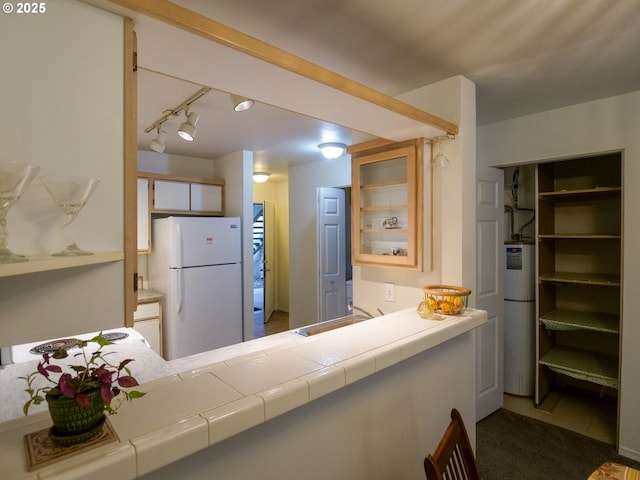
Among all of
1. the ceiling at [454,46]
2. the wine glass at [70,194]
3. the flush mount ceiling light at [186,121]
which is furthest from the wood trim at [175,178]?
the wine glass at [70,194]

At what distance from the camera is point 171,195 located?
3691 mm

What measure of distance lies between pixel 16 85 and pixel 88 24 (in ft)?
0.77

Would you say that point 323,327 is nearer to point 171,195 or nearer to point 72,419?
point 72,419

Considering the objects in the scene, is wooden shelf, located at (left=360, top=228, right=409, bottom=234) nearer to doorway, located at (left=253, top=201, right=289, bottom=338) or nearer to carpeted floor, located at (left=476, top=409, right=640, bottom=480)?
carpeted floor, located at (left=476, top=409, right=640, bottom=480)

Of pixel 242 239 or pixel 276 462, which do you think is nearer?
pixel 276 462

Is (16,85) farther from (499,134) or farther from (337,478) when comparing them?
(499,134)

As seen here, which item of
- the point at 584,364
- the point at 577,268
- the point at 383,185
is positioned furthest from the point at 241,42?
the point at 577,268

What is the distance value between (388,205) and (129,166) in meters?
1.61

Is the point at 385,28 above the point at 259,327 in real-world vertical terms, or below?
above

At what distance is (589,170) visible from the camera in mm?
3230

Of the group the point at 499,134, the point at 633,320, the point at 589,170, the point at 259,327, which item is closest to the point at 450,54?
the point at 499,134

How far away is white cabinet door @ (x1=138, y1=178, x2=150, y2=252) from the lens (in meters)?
3.50

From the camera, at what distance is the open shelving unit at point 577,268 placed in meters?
3.00

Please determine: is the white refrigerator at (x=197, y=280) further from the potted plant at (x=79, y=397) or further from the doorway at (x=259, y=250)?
the potted plant at (x=79, y=397)
